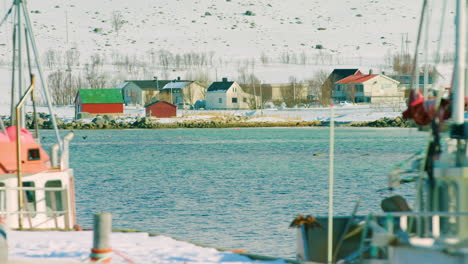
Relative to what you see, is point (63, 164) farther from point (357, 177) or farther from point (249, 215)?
point (357, 177)

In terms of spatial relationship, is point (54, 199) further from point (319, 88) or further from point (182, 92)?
point (319, 88)

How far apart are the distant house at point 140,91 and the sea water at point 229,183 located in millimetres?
80856

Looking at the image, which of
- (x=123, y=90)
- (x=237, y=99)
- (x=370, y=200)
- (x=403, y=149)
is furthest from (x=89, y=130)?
(x=370, y=200)

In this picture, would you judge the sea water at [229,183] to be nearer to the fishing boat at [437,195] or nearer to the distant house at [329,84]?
the fishing boat at [437,195]

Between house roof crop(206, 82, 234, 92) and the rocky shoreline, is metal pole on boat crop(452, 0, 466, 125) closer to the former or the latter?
the rocky shoreline

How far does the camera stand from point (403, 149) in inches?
3231

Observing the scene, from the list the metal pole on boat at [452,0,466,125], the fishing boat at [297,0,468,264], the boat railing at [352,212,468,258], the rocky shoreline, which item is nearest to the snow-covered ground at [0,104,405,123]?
the rocky shoreline

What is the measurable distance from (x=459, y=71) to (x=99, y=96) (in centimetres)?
14096

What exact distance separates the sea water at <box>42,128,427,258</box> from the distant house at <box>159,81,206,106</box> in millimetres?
73386

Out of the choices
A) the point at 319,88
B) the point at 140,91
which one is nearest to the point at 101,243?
the point at 140,91

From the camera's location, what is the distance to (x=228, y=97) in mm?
162375

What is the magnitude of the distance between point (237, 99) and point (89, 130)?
139 ft

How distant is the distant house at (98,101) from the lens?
151375mm

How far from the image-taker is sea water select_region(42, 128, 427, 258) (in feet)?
104
